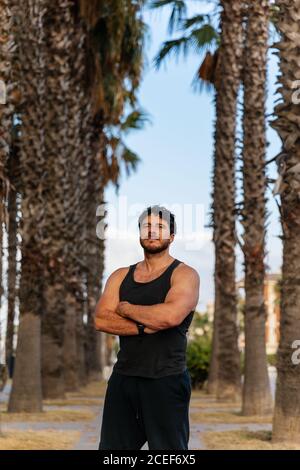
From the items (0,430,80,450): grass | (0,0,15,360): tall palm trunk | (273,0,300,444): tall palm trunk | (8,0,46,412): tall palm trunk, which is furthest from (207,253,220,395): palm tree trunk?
(0,0,15,360): tall palm trunk

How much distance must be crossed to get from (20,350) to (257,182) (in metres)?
5.11

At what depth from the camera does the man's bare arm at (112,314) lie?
198 inches

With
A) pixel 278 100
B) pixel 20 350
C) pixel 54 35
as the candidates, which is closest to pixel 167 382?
pixel 278 100

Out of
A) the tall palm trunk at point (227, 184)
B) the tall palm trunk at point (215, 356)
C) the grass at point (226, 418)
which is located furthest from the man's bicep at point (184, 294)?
the tall palm trunk at point (215, 356)

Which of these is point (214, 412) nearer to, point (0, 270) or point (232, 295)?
point (232, 295)

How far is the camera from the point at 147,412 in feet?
16.2

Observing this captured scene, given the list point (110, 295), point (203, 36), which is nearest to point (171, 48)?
point (203, 36)

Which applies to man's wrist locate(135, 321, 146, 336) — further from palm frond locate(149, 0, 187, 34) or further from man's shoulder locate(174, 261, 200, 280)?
palm frond locate(149, 0, 187, 34)

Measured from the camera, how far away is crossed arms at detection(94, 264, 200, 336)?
16.0 ft

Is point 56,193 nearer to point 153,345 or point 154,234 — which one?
point 154,234

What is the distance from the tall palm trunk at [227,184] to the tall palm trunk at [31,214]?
18.2 ft

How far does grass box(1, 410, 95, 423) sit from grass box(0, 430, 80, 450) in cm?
201

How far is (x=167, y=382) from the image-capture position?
4.94 metres

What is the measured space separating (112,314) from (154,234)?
Result: 1.57 feet
